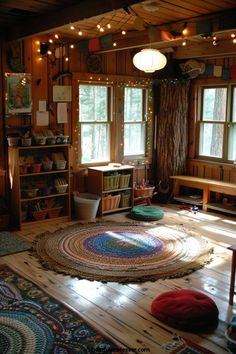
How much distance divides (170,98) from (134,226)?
2.53 m

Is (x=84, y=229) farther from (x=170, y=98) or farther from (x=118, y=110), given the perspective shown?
(x=170, y=98)

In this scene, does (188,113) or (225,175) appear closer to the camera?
(225,175)

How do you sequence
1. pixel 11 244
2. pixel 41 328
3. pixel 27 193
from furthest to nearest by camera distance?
pixel 27 193 → pixel 11 244 → pixel 41 328

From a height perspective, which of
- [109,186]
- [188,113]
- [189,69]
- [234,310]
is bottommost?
[234,310]

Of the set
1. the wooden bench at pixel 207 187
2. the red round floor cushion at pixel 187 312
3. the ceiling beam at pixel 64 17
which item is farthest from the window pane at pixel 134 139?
the red round floor cushion at pixel 187 312

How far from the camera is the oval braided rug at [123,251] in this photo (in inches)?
161

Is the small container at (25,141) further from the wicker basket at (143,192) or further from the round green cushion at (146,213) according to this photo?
the wicker basket at (143,192)

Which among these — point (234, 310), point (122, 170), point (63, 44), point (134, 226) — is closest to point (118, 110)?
point (122, 170)

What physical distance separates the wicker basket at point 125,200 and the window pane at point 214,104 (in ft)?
6.44

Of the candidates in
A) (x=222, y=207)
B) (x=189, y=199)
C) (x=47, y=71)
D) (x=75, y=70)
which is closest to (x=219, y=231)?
(x=222, y=207)

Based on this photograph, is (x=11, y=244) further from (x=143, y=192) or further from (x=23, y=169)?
(x=143, y=192)

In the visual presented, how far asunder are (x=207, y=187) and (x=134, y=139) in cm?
153

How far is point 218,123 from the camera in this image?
6.80 meters

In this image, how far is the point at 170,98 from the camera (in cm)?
700
